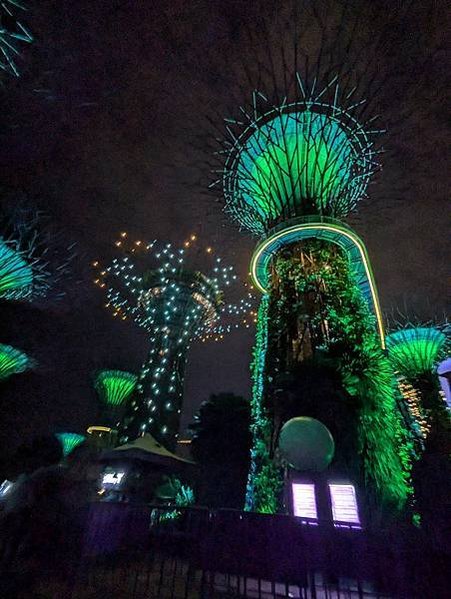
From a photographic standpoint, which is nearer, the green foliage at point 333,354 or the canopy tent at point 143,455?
the green foliage at point 333,354

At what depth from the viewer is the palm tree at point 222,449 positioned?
17.7 m

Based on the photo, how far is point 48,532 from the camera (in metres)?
6.09

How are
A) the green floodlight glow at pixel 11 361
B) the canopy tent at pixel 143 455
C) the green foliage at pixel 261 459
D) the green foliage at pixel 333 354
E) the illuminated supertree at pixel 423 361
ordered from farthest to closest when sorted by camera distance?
the green floodlight glow at pixel 11 361
the illuminated supertree at pixel 423 361
the canopy tent at pixel 143 455
the green foliage at pixel 261 459
the green foliage at pixel 333 354

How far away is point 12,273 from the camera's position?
24016 millimetres

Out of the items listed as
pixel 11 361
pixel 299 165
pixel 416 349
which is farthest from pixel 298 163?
pixel 11 361

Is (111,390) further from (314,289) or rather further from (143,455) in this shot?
(314,289)

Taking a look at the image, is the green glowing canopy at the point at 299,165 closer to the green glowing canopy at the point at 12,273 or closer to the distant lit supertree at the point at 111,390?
the green glowing canopy at the point at 12,273

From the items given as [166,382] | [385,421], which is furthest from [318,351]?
[166,382]

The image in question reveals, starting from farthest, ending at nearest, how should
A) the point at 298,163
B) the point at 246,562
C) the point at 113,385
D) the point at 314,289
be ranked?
1. the point at 113,385
2. the point at 298,163
3. the point at 314,289
4. the point at 246,562

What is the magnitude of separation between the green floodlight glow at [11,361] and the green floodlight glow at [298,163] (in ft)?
102

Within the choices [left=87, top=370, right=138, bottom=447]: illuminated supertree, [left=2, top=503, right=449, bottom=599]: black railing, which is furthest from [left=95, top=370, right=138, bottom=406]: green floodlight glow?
[left=2, top=503, right=449, bottom=599]: black railing

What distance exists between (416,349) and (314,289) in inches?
728

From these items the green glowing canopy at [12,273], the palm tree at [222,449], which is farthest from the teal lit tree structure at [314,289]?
the green glowing canopy at [12,273]

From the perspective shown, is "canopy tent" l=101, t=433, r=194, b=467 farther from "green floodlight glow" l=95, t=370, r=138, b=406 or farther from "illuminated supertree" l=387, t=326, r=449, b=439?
"green floodlight glow" l=95, t=370, r=138, b=406
